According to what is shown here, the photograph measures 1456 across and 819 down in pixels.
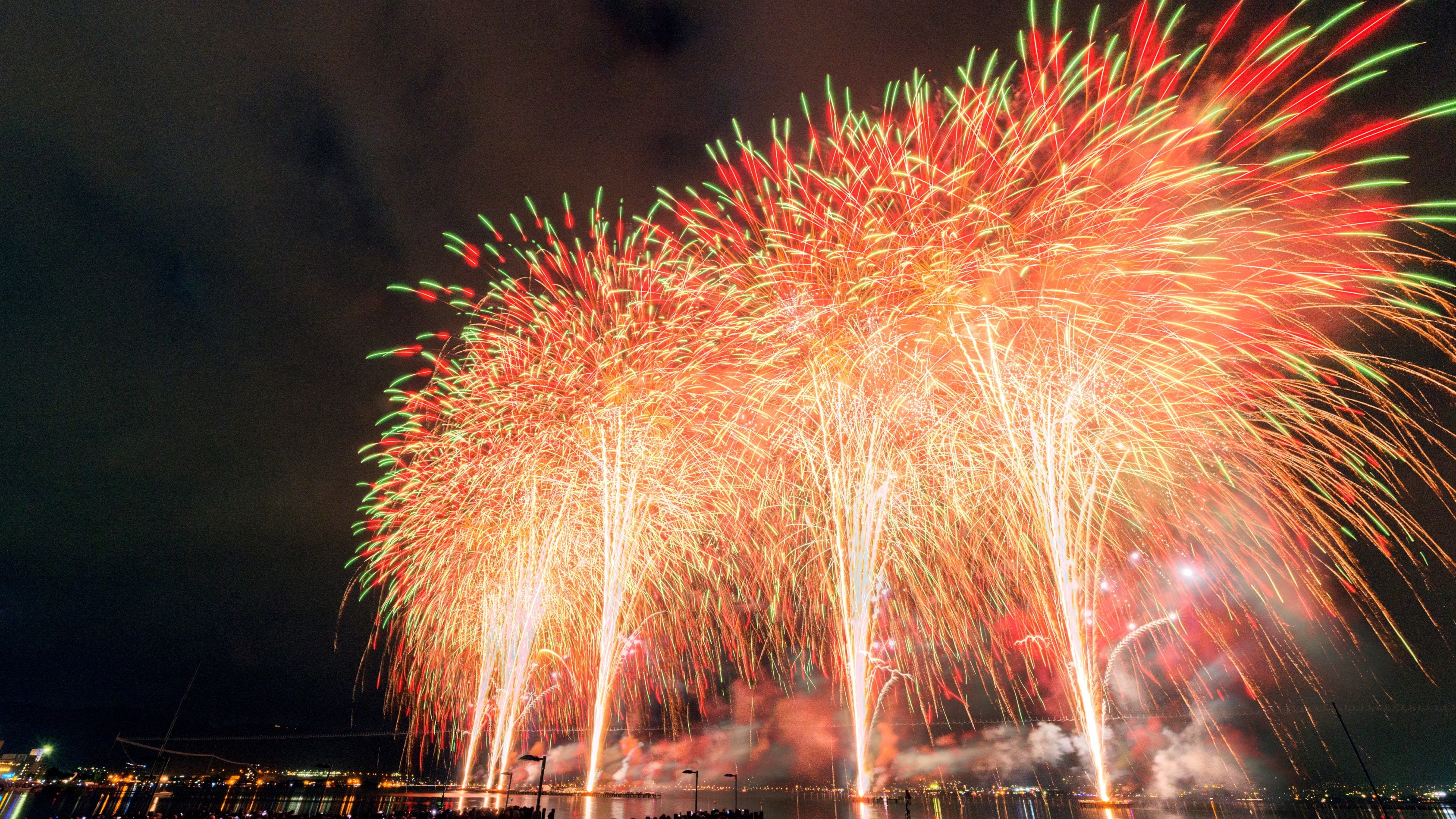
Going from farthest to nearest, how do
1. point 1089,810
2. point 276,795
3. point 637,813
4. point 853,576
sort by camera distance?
point 276,795 < point 1089,810 < point 637,813 < point 853,576

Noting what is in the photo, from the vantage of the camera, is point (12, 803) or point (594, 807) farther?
point (12, 803)

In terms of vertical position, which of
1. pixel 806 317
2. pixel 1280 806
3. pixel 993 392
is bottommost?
pixel 1280 806

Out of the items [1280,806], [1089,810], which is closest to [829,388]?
[1089,810]

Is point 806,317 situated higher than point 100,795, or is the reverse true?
point 806,317

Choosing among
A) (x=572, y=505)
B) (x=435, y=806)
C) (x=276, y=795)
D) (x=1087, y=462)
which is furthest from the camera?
(x=276, y=795)

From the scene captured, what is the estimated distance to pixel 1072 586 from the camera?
20.9 m

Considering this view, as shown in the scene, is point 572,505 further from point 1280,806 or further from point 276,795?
point 1280,806

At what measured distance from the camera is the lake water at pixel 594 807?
43.5 meters

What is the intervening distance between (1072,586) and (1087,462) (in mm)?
4302

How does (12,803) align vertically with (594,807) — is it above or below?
above

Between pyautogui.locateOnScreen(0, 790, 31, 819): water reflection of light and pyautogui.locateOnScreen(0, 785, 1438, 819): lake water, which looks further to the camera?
pyautogui.locateOnScreen(0, 790, 31, 819): water reflection of light

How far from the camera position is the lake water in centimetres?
4353

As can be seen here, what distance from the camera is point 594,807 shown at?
1773 inches

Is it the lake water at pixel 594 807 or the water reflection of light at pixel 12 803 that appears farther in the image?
the water reflection of light at pixel 12 803
